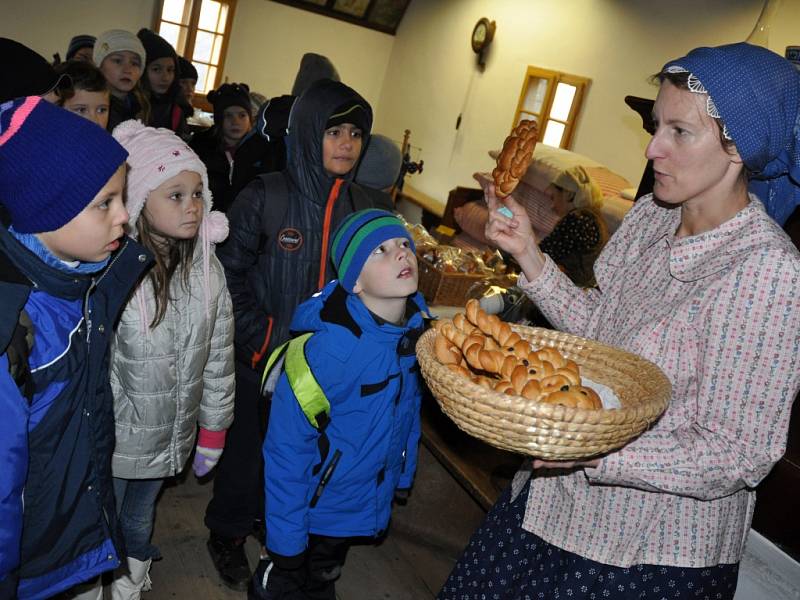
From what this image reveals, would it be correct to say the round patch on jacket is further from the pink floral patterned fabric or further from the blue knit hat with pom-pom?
the pink floral patterned fabric

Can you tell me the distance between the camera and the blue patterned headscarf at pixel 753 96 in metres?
1.46

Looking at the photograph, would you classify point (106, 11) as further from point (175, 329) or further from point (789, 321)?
point (789, 321)

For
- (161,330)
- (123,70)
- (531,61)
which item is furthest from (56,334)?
(531,61)

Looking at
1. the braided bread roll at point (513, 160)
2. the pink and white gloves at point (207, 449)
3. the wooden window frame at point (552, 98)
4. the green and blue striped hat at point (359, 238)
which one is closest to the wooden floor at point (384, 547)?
the pink and white gloves at point (207, 449)

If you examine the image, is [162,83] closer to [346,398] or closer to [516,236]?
[346,398]

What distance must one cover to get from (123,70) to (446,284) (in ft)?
8.54

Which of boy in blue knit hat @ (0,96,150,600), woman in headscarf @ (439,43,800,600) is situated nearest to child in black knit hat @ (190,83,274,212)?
boy in blue knit hat @ (0,96,150,600)

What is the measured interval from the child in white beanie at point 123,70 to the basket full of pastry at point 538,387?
3504 mm

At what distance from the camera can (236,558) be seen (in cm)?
283

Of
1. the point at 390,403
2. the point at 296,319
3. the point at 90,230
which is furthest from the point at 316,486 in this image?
the point at 90,230

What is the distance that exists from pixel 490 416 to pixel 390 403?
961mm

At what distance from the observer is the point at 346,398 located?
222cm

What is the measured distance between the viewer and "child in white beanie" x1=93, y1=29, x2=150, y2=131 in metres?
4.61

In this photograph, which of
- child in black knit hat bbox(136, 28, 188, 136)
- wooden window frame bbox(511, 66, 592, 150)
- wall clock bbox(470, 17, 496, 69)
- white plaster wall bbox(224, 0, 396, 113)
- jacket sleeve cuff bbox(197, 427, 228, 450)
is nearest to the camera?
jacket sleeve cuff bbox(197, 427, 228, 450)
